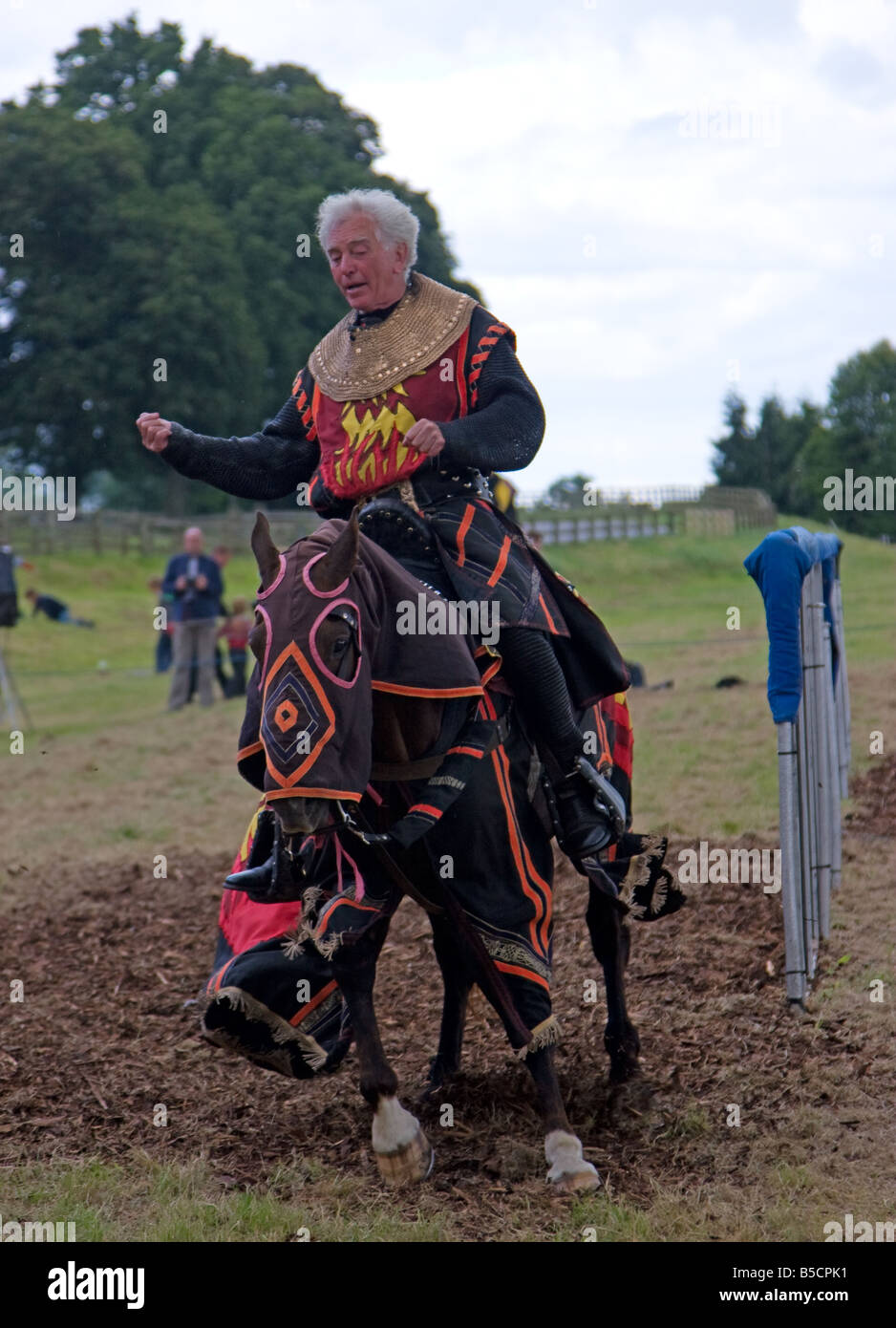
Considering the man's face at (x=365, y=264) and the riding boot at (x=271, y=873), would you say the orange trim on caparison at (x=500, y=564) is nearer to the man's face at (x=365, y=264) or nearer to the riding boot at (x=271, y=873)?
the man's face at (x=365, y=264)

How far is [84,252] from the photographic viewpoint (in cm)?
4538

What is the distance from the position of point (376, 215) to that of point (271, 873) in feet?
7.24

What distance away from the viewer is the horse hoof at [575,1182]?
15.7ft

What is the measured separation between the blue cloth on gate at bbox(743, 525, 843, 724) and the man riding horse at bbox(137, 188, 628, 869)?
5.09ft

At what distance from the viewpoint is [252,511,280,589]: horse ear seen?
4.29m

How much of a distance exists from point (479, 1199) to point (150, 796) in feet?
30.7

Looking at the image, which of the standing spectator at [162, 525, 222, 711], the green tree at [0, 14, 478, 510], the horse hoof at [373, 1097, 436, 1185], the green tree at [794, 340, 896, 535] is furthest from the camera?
the green tree at [0, 14, 478, 510]

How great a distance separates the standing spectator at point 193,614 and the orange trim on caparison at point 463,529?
1419 centimetres

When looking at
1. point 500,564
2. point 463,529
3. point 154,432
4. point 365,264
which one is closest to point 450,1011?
point 500,564

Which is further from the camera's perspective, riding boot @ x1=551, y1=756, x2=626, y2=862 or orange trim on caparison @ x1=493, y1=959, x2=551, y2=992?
riding boot @ x1=551, y1=756, x2=626, y2=862

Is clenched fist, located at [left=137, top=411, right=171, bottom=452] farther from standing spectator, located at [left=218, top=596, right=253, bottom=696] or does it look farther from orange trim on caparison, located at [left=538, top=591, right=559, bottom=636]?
standing spectator, located at [left=218, top=596, right=253, bottom=696]

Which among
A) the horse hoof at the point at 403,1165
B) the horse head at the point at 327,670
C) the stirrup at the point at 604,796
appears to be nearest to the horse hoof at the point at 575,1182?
the horse hoof at the point at 403,1165

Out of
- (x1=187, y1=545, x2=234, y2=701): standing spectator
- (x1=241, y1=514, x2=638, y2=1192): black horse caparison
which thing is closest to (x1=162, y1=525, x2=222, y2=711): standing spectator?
(x1=187, y1=545, x2=234, y2=701): standing spectator
